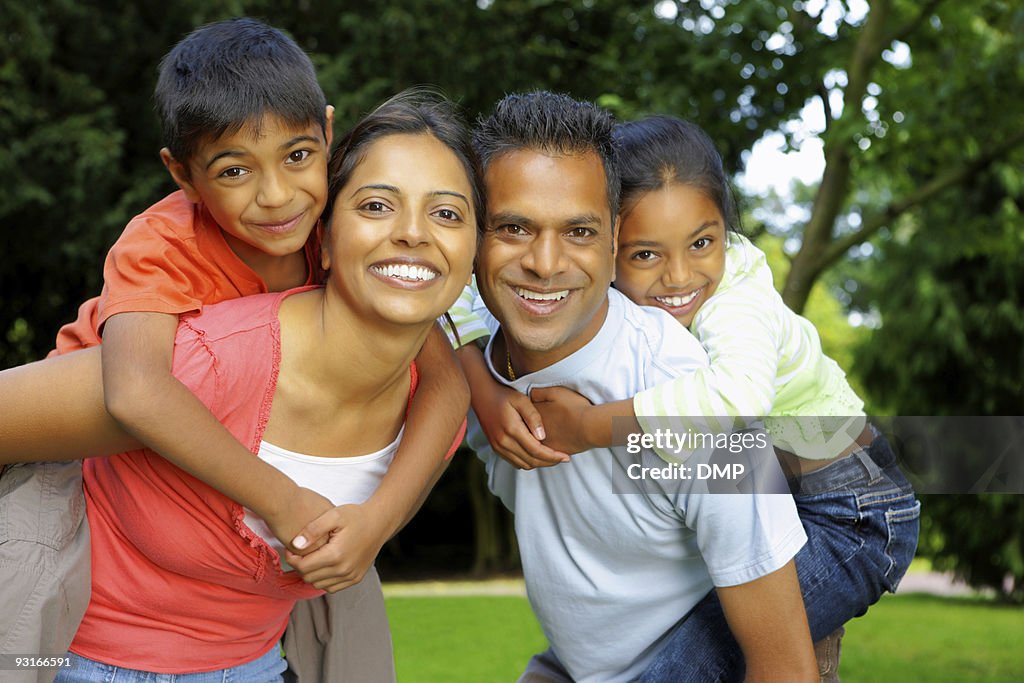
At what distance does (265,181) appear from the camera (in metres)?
2.55

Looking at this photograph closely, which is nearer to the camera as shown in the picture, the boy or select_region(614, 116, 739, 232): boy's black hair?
the boy

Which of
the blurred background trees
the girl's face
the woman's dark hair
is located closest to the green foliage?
the blurred background trees

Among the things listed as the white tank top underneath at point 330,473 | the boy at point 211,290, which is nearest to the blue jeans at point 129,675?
the boy at point 211,290

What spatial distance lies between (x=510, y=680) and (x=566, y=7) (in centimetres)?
658

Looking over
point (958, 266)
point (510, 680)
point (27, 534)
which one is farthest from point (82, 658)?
point (958, 266)

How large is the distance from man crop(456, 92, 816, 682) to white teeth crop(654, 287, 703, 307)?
11.2 inches

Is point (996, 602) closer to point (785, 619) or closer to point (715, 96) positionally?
point (715, 96)

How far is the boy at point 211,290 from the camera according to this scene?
2.04 metres

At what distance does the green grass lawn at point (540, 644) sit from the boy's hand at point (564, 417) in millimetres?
5295

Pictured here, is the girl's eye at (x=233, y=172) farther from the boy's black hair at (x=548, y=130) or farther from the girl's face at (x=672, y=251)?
the girl's face at (x=672, y=251)

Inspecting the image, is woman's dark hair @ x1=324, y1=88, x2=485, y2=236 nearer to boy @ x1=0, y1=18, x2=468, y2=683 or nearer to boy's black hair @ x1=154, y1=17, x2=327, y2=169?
boy @ x1=0, y1=18, x2=468, y2=683

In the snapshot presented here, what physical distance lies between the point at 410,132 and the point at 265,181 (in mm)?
459

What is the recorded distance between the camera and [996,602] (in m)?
13.3

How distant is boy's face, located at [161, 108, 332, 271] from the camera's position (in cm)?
249
